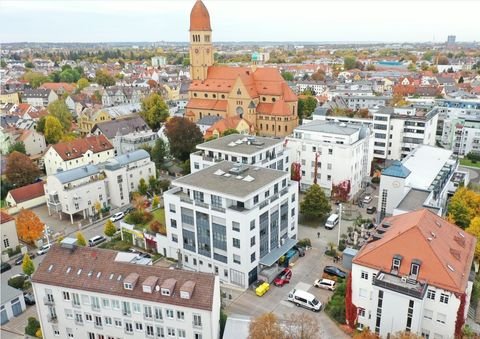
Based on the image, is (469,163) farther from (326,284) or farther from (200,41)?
(200,41)

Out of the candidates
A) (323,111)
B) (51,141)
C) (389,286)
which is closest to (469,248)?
(389,286)

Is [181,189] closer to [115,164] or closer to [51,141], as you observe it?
[115,164]

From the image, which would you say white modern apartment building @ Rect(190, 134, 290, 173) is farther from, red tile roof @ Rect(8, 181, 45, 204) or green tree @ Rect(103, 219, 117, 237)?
red tile roof @ Rect(8, 181, 45, 204)

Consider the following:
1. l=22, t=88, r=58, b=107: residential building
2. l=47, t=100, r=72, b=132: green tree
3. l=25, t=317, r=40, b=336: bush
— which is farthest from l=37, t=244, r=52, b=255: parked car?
l=22, t=88, r=58, b=107: residential building

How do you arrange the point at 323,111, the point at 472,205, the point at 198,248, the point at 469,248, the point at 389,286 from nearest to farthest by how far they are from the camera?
the point at 389,286 → the point at 469,248 → the point at 198,248 → the point at 472,205 → the point at 323,111

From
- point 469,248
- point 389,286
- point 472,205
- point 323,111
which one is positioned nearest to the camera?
point 389,286
